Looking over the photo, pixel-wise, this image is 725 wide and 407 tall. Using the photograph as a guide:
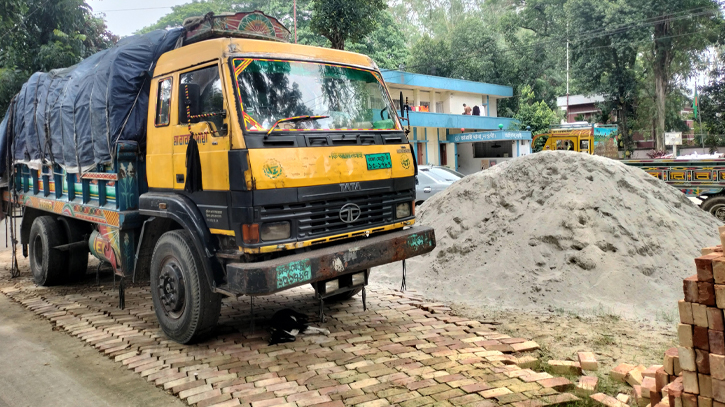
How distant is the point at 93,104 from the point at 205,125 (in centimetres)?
216

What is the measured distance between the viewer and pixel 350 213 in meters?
5.27

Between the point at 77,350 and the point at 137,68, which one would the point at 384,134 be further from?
the point at 77,350

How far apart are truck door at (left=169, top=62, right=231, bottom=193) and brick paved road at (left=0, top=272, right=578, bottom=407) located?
160cm

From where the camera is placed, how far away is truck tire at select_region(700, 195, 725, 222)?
11617 millimetres

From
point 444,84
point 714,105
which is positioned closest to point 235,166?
point 444,84

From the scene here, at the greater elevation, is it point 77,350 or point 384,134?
point 384,134

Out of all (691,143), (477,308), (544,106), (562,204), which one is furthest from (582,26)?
(477,308)

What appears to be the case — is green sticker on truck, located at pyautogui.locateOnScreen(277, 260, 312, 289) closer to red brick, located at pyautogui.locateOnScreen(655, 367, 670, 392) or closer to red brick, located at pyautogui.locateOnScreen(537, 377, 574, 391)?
red brick, located at pyautogui.locateOnScreen(537, 377, 574, 391)

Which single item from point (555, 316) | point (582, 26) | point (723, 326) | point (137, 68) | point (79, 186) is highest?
point (582, 26)

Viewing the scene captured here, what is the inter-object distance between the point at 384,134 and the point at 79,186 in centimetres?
411

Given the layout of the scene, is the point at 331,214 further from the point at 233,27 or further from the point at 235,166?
the point at 233,27

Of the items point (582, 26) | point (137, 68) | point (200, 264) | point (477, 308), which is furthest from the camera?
point (582, 26)

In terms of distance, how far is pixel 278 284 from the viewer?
459cm

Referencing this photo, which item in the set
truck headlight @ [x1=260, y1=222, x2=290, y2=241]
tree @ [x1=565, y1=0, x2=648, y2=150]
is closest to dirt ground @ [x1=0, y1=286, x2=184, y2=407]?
truck headlight @ [x1=260, y1=222, x2=290, y2=241]
